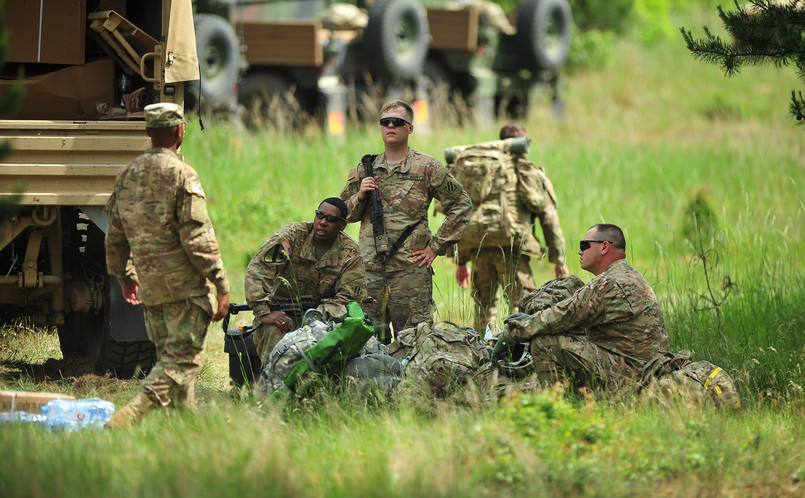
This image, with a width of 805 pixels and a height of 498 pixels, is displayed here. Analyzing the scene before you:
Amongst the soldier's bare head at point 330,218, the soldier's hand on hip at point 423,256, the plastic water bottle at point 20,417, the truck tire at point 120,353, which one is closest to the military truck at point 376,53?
the truck tire at point 120,353

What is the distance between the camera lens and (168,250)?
5.11m

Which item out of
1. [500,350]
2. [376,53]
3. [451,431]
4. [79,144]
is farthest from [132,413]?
[376,53]

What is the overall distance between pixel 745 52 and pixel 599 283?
6.39 ft

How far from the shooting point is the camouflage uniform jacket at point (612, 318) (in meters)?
5.50

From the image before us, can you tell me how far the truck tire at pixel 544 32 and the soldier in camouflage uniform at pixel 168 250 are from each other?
13578mm

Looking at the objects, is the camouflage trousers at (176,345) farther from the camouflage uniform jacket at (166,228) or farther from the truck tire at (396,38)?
the truck tire at (396,38)

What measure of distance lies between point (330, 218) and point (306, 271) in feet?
1.26

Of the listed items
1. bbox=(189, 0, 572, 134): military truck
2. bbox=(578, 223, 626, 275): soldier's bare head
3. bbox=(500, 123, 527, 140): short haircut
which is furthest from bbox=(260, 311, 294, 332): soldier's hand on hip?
bbox=(189, 0, 572, 134): military truck

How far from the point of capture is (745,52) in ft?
21.1

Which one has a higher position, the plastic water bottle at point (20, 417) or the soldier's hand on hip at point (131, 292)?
the soldier's hand on hip at point (131, 292)

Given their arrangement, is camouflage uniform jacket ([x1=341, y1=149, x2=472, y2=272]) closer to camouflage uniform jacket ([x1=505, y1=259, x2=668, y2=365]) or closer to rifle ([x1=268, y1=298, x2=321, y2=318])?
rifle ([x1=268, y1=298, x2=321, y2=318])

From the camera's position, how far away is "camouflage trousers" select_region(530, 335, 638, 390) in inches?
218

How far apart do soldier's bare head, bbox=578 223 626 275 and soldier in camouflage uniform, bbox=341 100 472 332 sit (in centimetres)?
106

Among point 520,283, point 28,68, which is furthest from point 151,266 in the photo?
point 520,283
